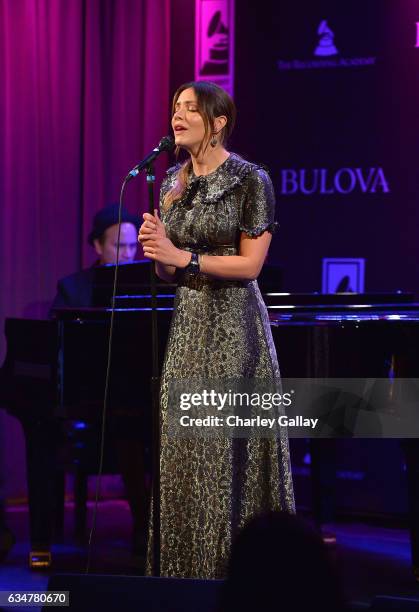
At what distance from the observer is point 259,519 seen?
1497 millimetres

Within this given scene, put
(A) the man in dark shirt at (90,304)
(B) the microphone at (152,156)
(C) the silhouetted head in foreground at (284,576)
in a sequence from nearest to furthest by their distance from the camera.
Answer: (C) the silhouetted head in foreground at (284,576) < (B) the microphone at (152,156) < (A) the man in dark shirt at (90,304)

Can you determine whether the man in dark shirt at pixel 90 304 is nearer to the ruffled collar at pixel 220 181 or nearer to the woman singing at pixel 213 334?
the woman singing at pixel 213 334

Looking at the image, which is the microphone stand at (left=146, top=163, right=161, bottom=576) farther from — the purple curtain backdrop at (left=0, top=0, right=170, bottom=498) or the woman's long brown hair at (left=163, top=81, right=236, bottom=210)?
the purple curtain backdrop at (left=0, top=0, right=170, bottom=498)

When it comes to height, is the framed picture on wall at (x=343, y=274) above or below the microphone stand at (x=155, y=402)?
above

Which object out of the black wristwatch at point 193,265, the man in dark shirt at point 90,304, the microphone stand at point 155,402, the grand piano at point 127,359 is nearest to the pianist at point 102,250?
the man in dark shirt at point 90,304

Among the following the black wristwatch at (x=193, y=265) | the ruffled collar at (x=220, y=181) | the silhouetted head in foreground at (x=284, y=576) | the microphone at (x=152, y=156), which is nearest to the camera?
the silhouetted head in foreground at (x=284, y=576)

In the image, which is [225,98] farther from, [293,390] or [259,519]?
[259,519]

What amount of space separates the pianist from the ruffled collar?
2.36 metres

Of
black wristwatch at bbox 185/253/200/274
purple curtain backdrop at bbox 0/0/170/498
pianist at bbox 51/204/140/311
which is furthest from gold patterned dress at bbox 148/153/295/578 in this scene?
purple curtain backdrop at bbox 0/0/170/498

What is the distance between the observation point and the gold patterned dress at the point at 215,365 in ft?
10.7

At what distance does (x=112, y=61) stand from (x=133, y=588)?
4967 mm

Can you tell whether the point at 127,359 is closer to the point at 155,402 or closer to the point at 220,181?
the point at 220,181

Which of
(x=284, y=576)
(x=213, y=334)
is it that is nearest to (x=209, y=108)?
(x=213, y=334)

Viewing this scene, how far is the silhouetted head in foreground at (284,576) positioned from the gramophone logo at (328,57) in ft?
16.8
